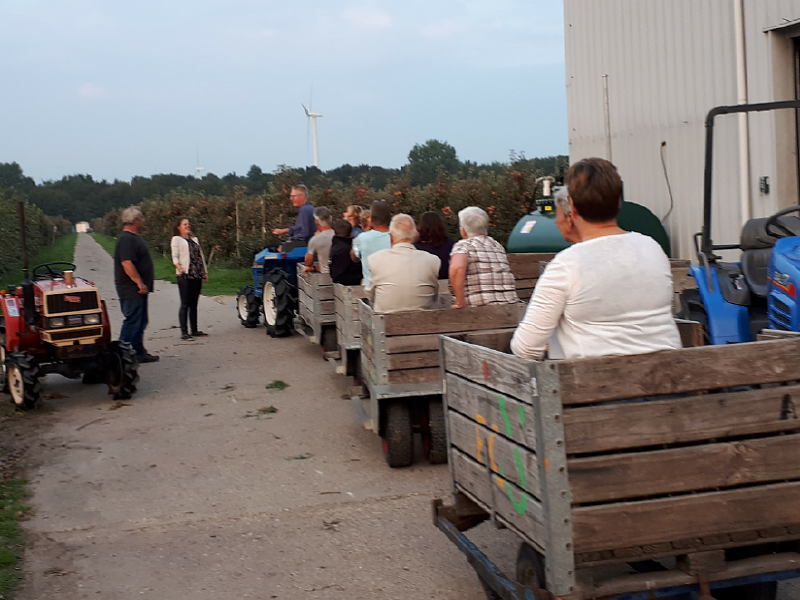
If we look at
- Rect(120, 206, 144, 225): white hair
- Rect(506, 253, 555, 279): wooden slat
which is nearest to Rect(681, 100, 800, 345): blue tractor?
Rect(506, 253, 555, 279): wooden slat

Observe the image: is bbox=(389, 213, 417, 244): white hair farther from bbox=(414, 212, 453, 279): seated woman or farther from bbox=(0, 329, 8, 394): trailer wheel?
bbox=(0, 329, 8, 394): trailer wheel

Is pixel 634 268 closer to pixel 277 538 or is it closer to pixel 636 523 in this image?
pixel 636 523

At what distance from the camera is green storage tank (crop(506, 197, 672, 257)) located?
12.2 m

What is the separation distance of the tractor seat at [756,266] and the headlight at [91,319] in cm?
642

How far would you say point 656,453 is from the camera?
3154 mm

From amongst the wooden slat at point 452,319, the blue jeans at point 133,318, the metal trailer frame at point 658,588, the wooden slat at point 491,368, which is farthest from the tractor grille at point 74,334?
the metal trailer frame at point 658,588

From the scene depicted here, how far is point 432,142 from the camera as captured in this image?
217ft

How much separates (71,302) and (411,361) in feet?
14.9

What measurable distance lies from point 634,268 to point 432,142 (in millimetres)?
63725

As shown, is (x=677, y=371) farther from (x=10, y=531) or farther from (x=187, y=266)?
(x=187, y=266)

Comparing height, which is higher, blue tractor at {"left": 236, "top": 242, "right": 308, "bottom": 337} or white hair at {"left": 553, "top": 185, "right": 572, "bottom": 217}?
white hair at {"left": 553, "top": 185, "right": 572, "bottom": 217}

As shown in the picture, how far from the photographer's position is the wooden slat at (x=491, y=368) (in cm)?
325

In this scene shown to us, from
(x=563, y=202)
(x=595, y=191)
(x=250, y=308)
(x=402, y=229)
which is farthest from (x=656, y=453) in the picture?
(x=250, y=308)

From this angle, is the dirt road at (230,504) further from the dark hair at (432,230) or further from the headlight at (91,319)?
the dark hair at (432,230)
